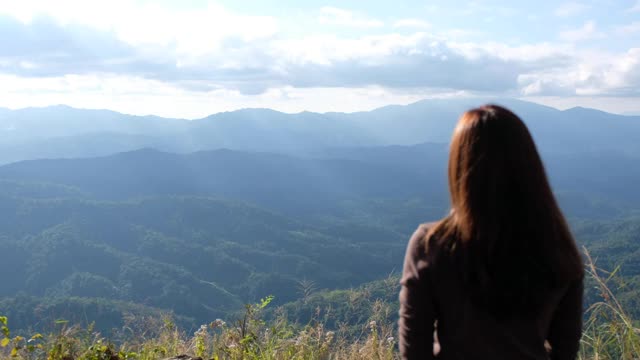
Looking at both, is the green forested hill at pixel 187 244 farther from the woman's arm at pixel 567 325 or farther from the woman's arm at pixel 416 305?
the woman's arm at pixel 567 325

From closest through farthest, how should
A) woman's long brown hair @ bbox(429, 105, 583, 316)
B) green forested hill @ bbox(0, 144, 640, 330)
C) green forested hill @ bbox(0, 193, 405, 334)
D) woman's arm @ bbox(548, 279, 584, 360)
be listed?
woman's long brown hair @ bbox(429, 105, 583, 316) < woman's arm @ bbox(548, 279, 584, 360) < green forested hill @ bbox(0, 144, 640, 330) < green forested hill @ bbox(0, 193, 405, 334)

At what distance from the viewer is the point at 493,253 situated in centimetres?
149

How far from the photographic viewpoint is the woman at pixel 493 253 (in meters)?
1.49

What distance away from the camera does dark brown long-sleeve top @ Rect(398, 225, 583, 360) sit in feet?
5.05

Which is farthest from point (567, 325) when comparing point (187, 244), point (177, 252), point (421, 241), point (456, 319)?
point (187, 244)

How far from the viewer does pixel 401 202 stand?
18550 cm

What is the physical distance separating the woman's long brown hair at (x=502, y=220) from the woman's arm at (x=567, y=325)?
13 cm

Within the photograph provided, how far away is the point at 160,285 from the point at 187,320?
83.8ft

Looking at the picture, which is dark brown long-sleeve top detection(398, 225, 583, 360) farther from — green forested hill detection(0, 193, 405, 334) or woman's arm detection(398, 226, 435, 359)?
green forested hill detection(0, 193, 405, 334)

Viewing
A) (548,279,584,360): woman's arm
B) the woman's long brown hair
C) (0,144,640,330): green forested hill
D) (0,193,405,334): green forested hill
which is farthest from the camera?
(0,193,405,334): green forested hill

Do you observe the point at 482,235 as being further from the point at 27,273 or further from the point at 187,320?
the point at 27,273

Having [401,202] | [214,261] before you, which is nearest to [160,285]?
[214,261]

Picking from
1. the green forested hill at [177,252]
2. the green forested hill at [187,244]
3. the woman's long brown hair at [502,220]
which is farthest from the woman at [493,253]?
the green forested hill at [177,252]

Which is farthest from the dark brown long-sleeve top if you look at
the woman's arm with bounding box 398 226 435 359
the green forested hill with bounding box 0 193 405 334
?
the green forested hill with bounding box 0 193 405 334
